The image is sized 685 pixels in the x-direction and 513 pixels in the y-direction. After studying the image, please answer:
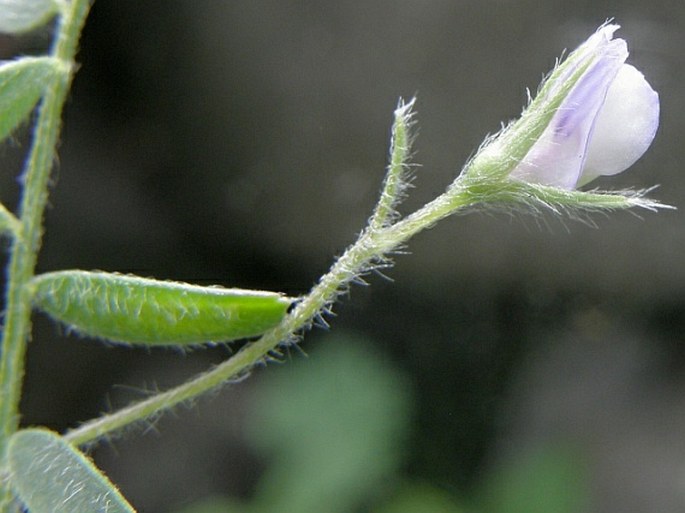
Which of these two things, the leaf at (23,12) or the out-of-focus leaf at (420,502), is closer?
the leaf at (23,12)

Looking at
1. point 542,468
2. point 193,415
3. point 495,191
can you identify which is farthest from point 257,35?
point 495,191

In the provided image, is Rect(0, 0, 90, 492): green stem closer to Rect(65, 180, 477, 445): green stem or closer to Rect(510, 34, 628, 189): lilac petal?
Rect(65, 180, 477, 445): green stem

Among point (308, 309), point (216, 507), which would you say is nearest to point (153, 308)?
point (308, 309)

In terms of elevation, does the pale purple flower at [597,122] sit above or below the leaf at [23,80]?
above

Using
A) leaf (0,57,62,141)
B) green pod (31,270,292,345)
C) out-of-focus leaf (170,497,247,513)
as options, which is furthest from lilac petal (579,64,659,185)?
out-of-focus leaf (170,497,247,513)

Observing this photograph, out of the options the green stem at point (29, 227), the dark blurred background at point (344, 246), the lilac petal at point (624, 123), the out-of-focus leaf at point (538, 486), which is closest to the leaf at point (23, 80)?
the green stem at point (29, 227)

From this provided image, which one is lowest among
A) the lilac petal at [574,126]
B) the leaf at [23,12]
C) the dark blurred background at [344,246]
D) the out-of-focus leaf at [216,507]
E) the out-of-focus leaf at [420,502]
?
the out-of-focus leaf at [216,507]

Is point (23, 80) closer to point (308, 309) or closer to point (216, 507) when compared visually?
point (308, 309)

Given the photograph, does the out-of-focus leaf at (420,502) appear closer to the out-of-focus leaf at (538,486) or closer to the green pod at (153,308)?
the out-of-focus leaf at (538,486)
